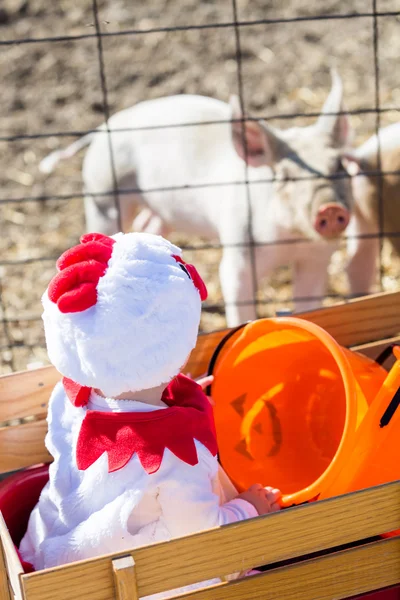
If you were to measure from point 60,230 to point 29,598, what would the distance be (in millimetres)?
2692

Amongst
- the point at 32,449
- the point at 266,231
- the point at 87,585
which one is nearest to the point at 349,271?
the point at 266,231

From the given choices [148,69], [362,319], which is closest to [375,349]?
[362,319]

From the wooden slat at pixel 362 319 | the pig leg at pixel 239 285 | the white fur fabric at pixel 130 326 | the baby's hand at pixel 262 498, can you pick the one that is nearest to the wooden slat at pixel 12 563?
the white fur fabric at pixel 130 326

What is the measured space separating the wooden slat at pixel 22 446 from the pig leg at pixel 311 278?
1075 mm

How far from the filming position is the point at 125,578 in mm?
927

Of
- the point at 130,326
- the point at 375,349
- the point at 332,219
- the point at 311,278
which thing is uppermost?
the point at 130,326

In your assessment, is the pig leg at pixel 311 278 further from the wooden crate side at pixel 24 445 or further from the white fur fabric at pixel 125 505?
the white fur fabric at pixel 125 505

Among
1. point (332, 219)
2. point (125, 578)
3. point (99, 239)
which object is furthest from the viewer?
point (332, 219)

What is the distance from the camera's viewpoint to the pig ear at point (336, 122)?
2.19 m

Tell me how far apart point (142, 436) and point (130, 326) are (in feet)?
0.51

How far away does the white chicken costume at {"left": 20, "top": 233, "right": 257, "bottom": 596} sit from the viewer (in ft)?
3.51

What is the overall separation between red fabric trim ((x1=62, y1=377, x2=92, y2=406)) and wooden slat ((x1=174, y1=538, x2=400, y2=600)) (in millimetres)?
315

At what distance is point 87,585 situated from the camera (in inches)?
36.6

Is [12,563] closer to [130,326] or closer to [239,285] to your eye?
[130,326]
